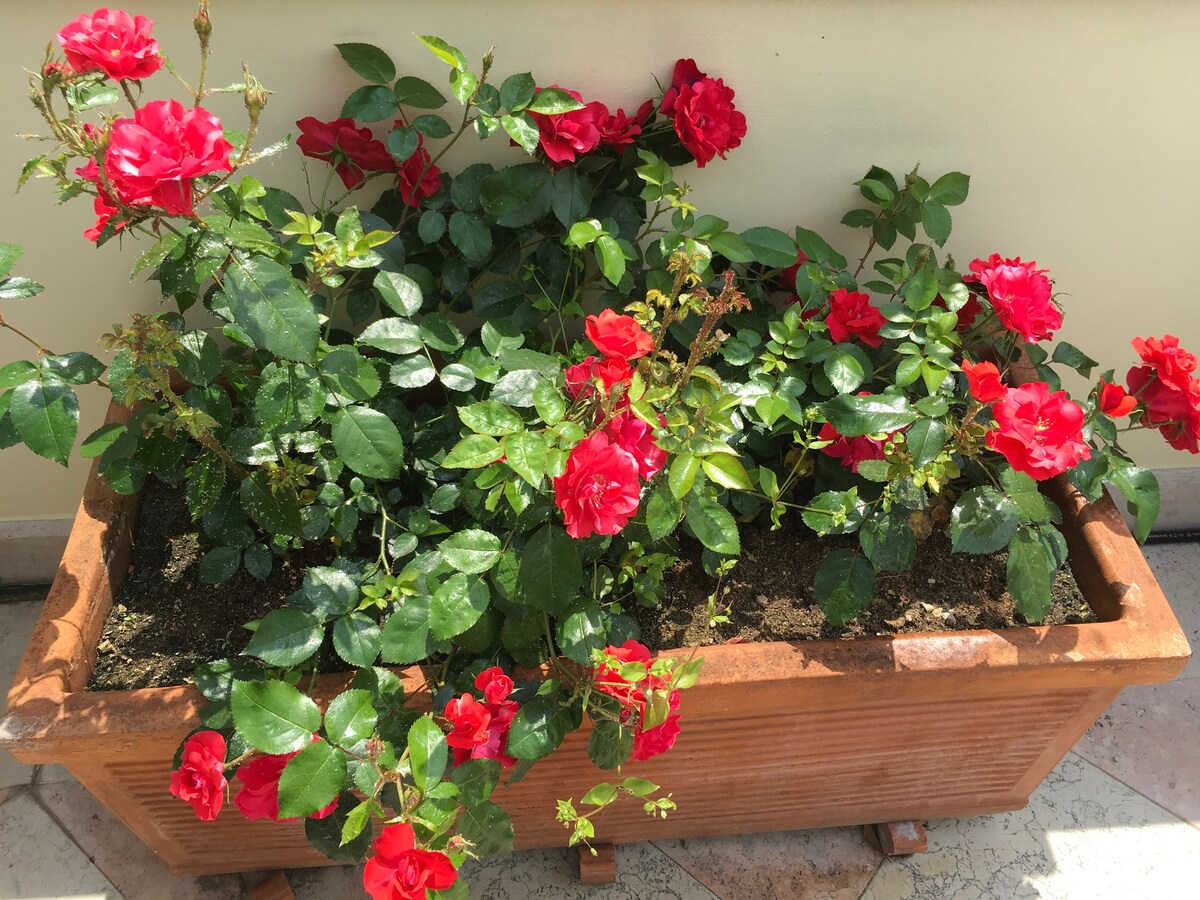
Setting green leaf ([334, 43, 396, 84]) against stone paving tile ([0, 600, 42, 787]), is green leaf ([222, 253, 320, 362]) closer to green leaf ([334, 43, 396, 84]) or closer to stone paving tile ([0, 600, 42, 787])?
green leaf ([334, 43, 396, 84])

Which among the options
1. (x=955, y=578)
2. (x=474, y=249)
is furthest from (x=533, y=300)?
(x=955, y=578)

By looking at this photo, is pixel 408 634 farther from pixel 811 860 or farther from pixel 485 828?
pixel 811 860

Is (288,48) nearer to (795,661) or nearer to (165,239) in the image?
(165,239)

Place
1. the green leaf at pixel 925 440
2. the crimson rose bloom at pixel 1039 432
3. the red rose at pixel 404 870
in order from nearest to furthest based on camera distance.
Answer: the red rose at pixel 404 870
the crimson rose bloom at pixel 1039 432
the green leaf at pixel 925 440

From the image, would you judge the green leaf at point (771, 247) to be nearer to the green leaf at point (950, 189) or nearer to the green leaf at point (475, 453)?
the green leaf at point (950, 189)

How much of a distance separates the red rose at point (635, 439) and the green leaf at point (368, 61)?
0.54 m

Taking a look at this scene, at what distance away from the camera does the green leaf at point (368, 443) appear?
3.40 feet

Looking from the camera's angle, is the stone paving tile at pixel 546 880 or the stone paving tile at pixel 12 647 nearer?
the stone paving tile at pixel 546 880

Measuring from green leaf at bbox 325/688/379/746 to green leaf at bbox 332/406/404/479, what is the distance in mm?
242

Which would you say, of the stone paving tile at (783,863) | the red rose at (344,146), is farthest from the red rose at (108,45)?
the stone paving tile at (783,863)

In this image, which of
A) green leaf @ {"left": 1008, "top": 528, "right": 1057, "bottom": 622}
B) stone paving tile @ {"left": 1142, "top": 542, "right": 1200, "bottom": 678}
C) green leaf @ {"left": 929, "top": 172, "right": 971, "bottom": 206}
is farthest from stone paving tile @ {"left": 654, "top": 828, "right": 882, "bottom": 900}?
green leaf @ {"left": 929, "top": 172, "right": 971, "bottom": 206}

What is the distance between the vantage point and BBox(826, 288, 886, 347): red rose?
1256 mm

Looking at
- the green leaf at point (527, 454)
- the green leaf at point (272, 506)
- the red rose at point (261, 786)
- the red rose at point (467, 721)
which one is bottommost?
the red rose at point (261, 786)

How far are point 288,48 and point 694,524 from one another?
76 cm
